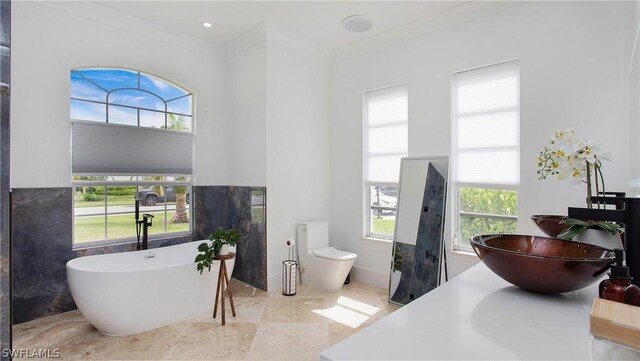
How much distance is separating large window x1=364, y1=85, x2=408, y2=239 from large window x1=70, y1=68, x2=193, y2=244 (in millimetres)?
2374

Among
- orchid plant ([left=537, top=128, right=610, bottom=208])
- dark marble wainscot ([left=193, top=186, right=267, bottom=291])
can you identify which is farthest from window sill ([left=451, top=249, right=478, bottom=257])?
dark marble wainscot ([left=193, top=186, right=267, bottom=291])

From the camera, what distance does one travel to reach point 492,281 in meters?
1.22

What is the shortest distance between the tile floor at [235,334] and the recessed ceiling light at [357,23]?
3107 millimetres

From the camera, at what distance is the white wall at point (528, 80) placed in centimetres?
253

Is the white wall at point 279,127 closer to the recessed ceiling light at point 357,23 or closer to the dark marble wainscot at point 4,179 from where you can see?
the recessed ceiling light at point 357,23

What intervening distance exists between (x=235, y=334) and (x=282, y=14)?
327 centimetres

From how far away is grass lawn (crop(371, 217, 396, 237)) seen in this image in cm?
401

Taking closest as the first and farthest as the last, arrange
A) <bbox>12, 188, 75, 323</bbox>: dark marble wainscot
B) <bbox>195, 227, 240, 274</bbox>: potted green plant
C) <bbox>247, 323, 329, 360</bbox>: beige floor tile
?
<bbox>247, 323, 329, 360</bbox>: beige floor tile → <bbox>12, 188, 75, 323</bbox>: dark marble wainscot → <bbox>195, 227, 240, 274</bbox>: potted green plant

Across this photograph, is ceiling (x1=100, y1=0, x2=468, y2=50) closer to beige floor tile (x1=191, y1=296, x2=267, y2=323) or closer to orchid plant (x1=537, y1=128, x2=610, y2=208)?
orchid plant (x1=537, y1=128, x2=610, y2=208)

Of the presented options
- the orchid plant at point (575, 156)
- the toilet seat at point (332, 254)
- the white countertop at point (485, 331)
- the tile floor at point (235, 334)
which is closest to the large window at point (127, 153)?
the tile floor at point (235, 334)

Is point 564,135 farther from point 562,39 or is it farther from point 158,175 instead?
point 158,175

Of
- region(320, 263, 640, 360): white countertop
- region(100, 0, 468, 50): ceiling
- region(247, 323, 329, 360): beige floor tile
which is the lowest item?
region(247, 323, 329, 360): beige floor tile

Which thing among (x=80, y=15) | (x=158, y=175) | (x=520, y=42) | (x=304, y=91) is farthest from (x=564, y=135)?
(x=80, y=15)

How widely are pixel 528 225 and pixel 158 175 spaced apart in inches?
160
